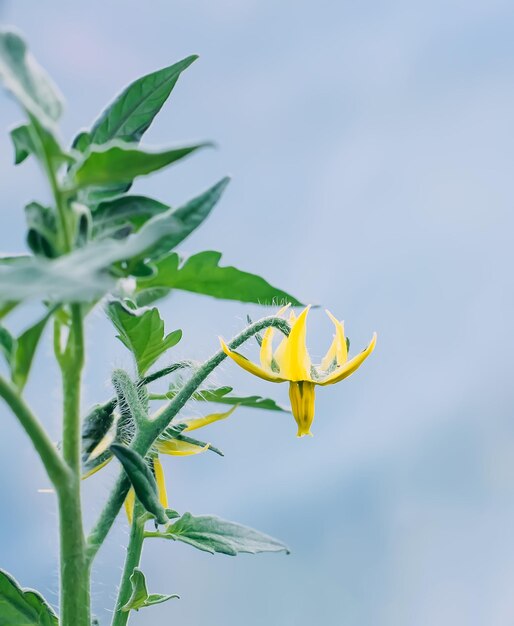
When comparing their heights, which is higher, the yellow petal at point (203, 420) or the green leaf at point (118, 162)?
the green leaf at point (118, 162)

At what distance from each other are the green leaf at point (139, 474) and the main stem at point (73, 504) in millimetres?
45

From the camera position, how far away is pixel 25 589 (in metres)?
0.94

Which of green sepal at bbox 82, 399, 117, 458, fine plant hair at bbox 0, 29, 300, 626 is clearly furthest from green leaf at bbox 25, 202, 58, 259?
green sepal at bbox 82, 399, 117, 458

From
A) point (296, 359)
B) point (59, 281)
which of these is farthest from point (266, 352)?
point (59, 281)

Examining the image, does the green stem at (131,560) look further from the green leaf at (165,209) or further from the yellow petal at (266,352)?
the green leaf at (165,209)

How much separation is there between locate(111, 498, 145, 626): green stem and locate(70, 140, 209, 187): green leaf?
432 millimetres

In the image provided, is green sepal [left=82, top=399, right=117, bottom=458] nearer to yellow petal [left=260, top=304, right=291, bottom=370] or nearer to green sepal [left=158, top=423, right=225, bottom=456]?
green sepal [left=158, top=423, right=225, bottom=456]

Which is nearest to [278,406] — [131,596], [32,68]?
[131,596]

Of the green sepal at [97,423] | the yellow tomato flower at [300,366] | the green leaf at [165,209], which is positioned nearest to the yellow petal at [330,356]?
the yellow tomato flower at [300,366]

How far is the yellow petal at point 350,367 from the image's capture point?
3.51 ft

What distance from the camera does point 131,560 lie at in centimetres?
98

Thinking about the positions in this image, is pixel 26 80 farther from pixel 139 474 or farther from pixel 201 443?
pixel 201 443

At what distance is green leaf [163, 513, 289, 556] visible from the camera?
0.94 meters

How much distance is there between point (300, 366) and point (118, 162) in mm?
504
